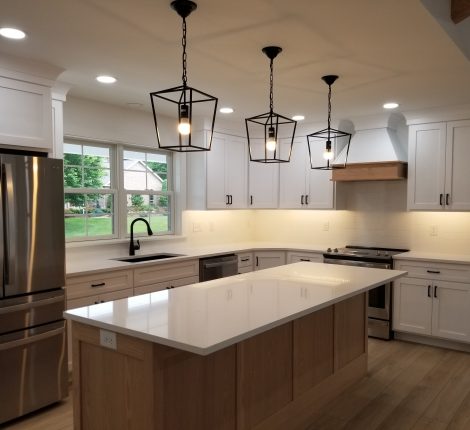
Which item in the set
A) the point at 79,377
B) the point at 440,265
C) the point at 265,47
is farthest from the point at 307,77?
the point at 79,377

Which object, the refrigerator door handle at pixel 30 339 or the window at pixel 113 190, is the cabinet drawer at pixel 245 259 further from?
the refrigerator door handle at pixel 30 339

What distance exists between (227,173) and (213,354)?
3.24 metres

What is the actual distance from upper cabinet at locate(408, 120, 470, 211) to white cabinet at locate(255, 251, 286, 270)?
5.18ft

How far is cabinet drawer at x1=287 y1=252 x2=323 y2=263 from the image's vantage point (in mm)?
4938

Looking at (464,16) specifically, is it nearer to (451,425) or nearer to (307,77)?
(307,77)

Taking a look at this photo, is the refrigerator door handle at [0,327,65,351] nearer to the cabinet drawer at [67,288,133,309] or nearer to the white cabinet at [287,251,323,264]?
the cabinet drawer at [67,288,133,309]

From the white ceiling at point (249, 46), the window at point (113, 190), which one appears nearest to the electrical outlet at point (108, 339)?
the white ceiling at point (249, 46)

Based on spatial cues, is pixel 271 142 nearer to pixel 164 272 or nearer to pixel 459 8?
pixel 459 8

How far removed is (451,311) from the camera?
4.11 metres

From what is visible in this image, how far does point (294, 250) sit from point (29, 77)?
11.0ft

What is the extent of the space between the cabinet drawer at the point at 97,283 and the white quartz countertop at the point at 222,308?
1.15 m

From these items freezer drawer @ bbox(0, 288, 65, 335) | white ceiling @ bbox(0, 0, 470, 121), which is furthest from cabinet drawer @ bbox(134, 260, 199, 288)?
white ceiling @ bbox(0, 0, 470, 121)

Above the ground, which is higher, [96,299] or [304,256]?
[304,256]

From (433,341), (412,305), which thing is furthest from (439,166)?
(433,341)
